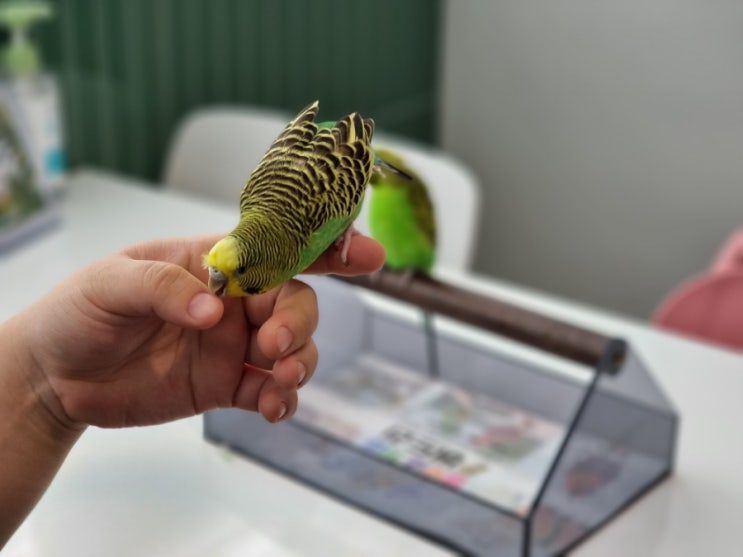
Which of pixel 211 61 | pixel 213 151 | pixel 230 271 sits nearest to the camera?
pixel 230 271

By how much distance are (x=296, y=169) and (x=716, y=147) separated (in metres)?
1.45

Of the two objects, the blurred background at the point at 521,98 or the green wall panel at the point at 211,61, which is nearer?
the green wall panel at the point at 211,61

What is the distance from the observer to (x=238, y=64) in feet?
5.16

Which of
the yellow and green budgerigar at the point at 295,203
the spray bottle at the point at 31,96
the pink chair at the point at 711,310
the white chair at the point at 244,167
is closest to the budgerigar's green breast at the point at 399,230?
the yellow and green budgerigar at the point at 295,203

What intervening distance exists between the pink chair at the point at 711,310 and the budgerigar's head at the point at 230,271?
84cm

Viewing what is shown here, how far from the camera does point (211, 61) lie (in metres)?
1.53

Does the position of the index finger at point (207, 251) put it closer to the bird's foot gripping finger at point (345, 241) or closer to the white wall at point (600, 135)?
the bird's foot gripping finger at point (345, 241)

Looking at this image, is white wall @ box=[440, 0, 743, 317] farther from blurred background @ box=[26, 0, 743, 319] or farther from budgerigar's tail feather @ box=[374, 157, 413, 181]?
budgerigar's tail feather @ box=[374, 157, 413, 181]

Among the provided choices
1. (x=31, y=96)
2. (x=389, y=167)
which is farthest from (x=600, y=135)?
(x=389, y=167)

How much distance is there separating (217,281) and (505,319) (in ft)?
1.38

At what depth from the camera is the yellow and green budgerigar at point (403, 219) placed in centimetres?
60

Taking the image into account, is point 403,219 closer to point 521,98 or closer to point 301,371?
point 301,371

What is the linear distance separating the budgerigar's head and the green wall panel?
30.2 inches

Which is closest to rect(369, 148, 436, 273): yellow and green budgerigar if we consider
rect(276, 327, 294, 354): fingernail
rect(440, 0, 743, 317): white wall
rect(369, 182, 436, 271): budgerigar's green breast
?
rect(369, 182, 436, 271): budgerigar's green breast
